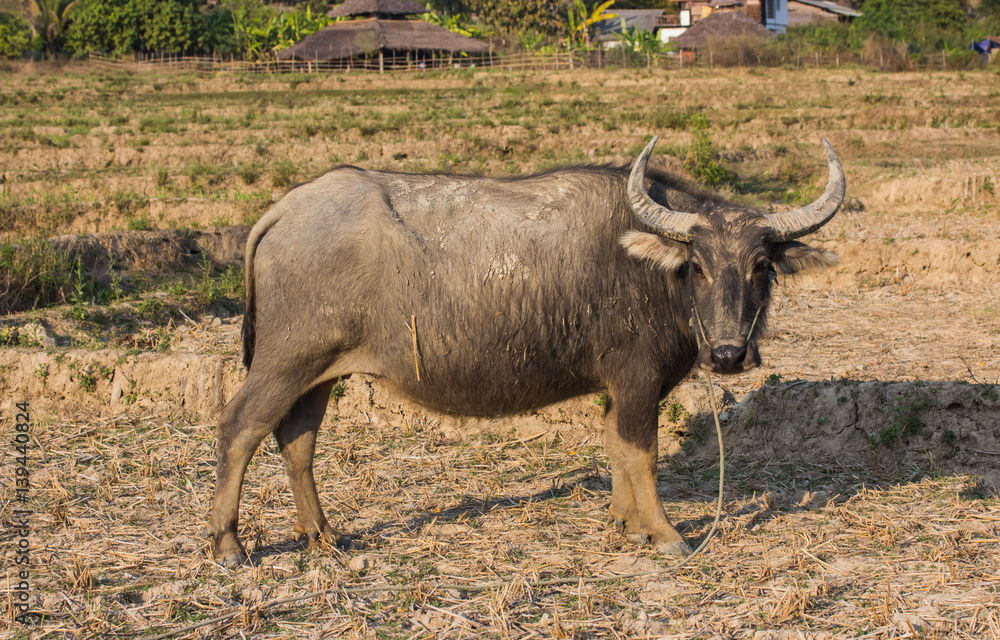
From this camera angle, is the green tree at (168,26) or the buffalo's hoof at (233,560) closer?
the buffalo's hoof at (233,560)

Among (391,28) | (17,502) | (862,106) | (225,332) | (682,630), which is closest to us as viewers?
(682,630)

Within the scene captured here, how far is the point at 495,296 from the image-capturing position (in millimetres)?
3143

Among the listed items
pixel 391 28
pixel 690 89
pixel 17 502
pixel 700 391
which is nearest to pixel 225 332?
pixel 17 502

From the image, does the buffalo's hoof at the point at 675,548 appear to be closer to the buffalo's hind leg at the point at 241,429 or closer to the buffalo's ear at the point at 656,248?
the buffalo's ear at the point at 656,248

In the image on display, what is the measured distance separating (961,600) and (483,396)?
176 cm

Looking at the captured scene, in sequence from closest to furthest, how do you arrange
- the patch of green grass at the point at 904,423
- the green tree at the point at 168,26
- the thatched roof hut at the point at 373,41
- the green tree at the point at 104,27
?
the patch of green grass at the point at 904,423 → the thatched roof hut at the point at 373,41 → the green tree at the point at 104,27 → the green tree at the point at 168,26

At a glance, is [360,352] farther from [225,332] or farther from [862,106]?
[862,106]

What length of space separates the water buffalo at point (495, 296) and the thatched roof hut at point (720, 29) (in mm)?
32493

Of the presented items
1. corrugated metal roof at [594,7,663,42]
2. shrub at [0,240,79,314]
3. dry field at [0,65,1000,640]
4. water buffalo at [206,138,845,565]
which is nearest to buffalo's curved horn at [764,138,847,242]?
water buffalo at [206,138,845,565]

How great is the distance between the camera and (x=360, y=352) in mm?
3168

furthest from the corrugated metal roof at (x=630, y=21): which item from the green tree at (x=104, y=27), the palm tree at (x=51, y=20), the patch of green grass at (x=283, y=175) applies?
the patch of green grass at (x=283, y=175)

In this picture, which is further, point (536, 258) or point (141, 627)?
point (536, 258)

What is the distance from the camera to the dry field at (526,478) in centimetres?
273
